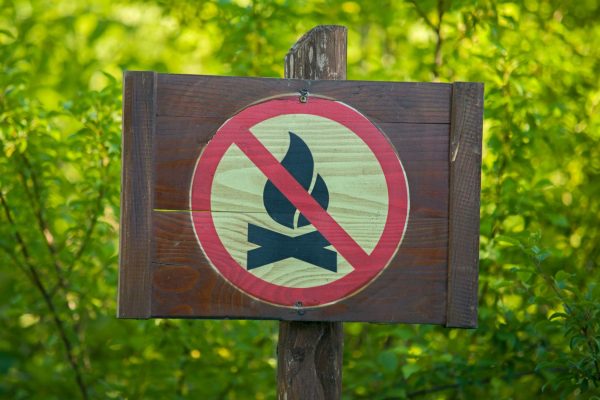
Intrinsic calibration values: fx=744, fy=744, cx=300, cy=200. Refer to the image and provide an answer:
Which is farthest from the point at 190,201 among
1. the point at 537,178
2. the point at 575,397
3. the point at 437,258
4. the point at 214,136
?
the point at 575,397

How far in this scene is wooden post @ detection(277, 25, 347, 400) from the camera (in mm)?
2080

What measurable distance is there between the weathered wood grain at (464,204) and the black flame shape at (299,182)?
1.16 feet

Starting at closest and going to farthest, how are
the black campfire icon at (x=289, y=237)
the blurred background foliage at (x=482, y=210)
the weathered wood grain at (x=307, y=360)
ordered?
the black campfire icon at (x=289, y=237) → the weathered wood grain at (x=307, y=360) → the blurred background foliage at (x=482, y=210)

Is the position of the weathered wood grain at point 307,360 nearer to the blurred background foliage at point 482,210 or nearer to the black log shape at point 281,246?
the black log shape at point 281,246

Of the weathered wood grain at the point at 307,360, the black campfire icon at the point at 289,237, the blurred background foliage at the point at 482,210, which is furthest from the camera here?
the blurred background foliage at the point at 482,210

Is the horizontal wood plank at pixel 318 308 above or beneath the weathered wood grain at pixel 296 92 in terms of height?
beneath

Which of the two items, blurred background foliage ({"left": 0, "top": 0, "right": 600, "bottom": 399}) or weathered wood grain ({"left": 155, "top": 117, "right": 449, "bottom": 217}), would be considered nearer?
weathered wood grain ({"left": 155, "top": 117, "right": 449, "bottom": 217})

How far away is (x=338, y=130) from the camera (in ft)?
6.33

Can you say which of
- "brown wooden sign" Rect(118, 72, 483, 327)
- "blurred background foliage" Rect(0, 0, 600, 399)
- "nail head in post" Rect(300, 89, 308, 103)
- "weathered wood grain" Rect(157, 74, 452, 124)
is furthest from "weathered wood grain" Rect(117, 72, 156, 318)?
"blurred background foliage" Rect(0, 0, 600, 399)

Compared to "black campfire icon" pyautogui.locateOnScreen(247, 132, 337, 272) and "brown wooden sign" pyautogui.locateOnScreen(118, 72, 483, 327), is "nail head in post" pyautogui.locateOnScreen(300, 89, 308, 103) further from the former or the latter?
"black campfire icon" pyautogui.locateOnScreen(247, 132, 337, 272)

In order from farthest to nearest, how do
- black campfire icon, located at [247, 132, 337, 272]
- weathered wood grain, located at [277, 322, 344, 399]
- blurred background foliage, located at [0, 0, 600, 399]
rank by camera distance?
blurred background foliage, located at [0, 0, 600, 399] < weathered wood grain, located at [277, 322, 344, 399] < black campfire icon, located at [247, 132, 337, 272]

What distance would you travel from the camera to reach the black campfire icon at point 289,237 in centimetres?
190

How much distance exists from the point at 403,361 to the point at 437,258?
62.0 inches

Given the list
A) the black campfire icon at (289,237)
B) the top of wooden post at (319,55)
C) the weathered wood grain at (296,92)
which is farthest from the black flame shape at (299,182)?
the top of wooden post at (319,55)
